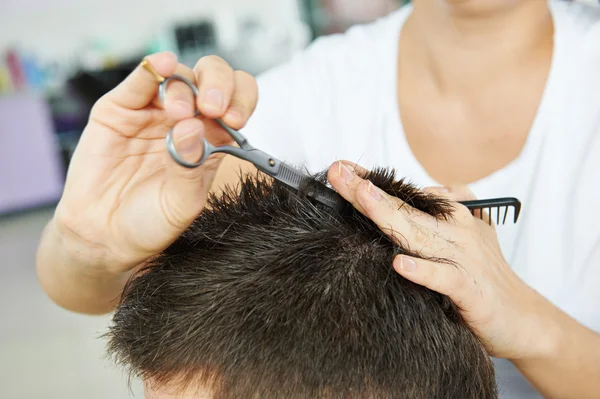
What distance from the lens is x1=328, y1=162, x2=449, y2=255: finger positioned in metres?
0.73

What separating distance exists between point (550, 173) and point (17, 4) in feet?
17.3

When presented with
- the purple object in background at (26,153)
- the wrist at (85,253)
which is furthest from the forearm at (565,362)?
the purple object in background at (26,153)

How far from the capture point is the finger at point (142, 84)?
0.71 m

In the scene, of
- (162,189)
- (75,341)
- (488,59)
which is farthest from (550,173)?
(75,341)

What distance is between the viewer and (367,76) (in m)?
1.47

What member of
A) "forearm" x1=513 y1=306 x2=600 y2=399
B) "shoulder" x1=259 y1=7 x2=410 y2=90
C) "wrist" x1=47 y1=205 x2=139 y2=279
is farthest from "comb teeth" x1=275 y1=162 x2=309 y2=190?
"shoulder" x1=259 y1=7 x2=410 y2=90

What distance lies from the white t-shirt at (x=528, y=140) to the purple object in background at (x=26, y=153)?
411 centimetres

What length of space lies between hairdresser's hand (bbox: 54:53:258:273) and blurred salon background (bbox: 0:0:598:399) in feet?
11.1

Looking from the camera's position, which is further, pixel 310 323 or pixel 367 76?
pixel 367 76

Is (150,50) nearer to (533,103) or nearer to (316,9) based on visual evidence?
(316,9)

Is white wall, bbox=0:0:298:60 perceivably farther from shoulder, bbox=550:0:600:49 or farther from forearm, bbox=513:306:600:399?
forearm, bbox=513:306:600:399

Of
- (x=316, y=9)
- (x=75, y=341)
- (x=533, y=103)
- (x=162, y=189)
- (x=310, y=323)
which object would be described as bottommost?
(x=75, y=341)

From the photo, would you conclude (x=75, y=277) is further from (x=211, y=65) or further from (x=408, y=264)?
(x=408, y=264)

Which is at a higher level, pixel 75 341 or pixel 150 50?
pixel 150 50
